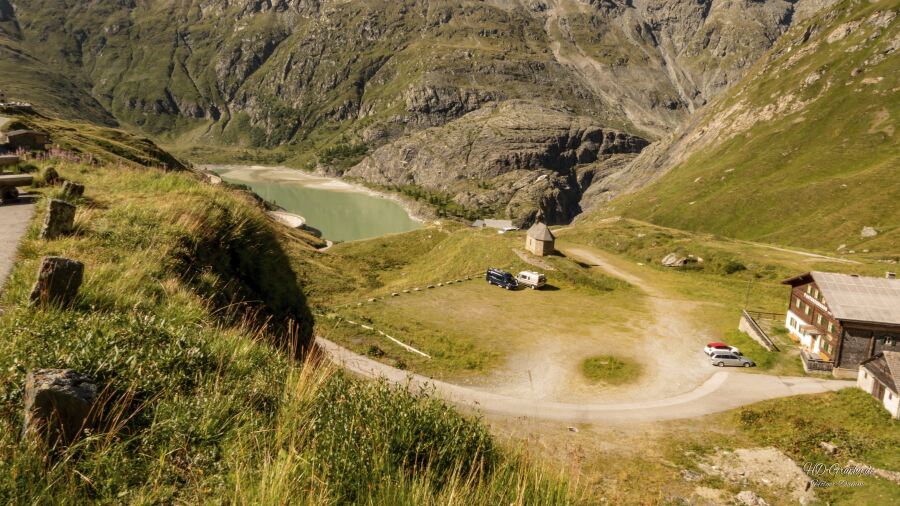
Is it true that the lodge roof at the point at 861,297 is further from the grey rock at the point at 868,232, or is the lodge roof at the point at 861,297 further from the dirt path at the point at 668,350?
the grey rock at the point at 868,232

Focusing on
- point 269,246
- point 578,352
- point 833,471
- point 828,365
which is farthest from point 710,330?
point 269,246

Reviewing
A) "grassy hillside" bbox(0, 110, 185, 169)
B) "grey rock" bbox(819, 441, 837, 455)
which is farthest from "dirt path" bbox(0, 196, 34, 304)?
"grassy hillside" bbox(0, 110, 185, 169)

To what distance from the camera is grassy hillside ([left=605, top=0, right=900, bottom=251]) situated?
4306 inches

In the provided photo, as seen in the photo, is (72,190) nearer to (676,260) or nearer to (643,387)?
(643,387)

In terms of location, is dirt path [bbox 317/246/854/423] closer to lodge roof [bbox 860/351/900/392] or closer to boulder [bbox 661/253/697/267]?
lodge roof [bbox 860/351/900/392]

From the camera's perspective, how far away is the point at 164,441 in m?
4.99

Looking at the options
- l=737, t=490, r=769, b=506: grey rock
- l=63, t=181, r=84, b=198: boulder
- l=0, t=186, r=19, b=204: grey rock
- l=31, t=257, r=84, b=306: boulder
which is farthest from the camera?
l=737, t=490, r=769, b=506: grey rock

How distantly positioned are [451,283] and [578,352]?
19.4 meters

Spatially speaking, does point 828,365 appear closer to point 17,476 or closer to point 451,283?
point 451,283

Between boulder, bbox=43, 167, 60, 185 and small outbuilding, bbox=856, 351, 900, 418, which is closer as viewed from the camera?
boulder, bbox=43, 167, 60, 185

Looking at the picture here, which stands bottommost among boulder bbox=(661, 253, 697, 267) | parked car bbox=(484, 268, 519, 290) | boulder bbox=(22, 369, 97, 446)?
parked car bbox=(484, 268, 519, 290)

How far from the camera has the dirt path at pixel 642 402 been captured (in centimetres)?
2594

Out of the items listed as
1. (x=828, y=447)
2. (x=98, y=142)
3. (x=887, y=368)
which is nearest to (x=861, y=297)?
(x=887, y=368)

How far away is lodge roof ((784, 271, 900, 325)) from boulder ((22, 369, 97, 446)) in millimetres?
44661
